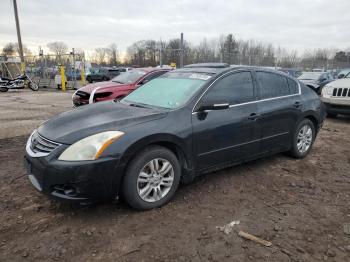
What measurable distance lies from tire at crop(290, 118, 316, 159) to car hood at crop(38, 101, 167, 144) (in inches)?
105

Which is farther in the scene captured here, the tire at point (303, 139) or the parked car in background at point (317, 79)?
the parked car in background at point (317, 79)

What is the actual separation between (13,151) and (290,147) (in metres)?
4.93

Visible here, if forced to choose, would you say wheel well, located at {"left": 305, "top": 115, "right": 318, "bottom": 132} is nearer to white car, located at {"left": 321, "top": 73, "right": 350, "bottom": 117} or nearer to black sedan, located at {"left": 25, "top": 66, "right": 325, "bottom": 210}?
black sedan, located at {"left": 25, "top": 66, "right": 325, "bottom": 210}

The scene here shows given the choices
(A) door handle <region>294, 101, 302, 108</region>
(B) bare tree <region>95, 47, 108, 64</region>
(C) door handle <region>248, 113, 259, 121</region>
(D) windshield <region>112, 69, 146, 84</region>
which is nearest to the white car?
(A) door handle <region>294, 101, 302, 108</region>

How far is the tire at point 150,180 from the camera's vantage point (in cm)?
312

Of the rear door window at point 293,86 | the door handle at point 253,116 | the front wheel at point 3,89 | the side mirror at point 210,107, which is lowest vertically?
the front wheel at point 3,89

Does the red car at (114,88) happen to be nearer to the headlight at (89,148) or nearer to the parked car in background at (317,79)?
the headlight at (89,148)

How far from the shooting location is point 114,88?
8.04 meters

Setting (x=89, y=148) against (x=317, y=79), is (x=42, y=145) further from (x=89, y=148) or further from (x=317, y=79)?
(x=317, y=79)

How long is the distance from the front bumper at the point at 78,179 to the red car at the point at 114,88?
4.66m

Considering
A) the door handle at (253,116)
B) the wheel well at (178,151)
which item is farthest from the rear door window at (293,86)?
the wheel well at (178,151)

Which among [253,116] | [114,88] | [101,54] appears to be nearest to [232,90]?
[253,116]

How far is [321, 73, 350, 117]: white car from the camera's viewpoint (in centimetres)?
860

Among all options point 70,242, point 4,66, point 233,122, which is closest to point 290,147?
point 233,122
